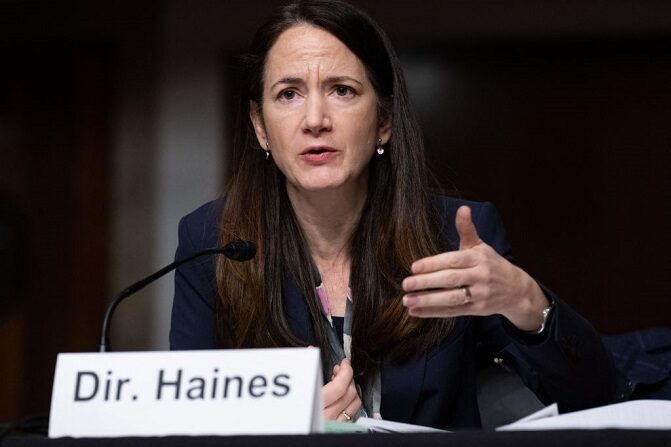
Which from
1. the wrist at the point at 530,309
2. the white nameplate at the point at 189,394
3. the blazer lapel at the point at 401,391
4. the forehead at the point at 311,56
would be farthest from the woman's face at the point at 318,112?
the white nameplate at the point at 189,394

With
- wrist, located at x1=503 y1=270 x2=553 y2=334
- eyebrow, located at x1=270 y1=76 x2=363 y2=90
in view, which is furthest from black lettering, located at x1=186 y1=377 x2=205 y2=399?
eyebrow, located at x1=270 y1=76 x2=363 y2=90

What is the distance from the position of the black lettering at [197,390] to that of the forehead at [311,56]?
32.9 inches

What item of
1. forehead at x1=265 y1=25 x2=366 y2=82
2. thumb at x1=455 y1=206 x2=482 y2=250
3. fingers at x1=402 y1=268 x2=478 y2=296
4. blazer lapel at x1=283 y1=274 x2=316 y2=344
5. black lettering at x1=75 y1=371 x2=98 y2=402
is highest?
forehead at x1=265 y1=25 x2=366 y2=82

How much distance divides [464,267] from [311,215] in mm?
676

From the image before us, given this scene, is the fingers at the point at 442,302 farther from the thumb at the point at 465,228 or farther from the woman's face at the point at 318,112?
the woman's face at the point at 318,112

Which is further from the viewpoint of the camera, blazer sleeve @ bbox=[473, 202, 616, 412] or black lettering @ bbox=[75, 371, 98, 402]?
blazer sleeve @ bbox=[473, 202, 616, 412]

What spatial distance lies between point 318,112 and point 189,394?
2.56 feet

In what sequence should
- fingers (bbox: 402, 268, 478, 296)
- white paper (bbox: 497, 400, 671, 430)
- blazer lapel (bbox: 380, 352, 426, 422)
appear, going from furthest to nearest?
blazer lapel (bbox: 380, 352, 426, 422)
fingers (bbox: 402, 268, 478, 296)
white paper (bbox: 497, 400, 671, 430)

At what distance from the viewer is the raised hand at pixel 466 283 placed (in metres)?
1.39

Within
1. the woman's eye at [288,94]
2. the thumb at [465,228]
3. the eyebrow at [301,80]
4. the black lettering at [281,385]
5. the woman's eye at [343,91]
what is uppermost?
the eyebrow at [301,80]

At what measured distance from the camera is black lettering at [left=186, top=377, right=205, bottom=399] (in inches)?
48.2

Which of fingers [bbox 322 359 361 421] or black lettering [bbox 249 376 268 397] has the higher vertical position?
black lettering [bbox 249 376 268 397]

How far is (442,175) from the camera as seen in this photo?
4391 mm

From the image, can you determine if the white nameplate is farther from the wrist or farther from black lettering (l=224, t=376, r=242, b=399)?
the wrist
